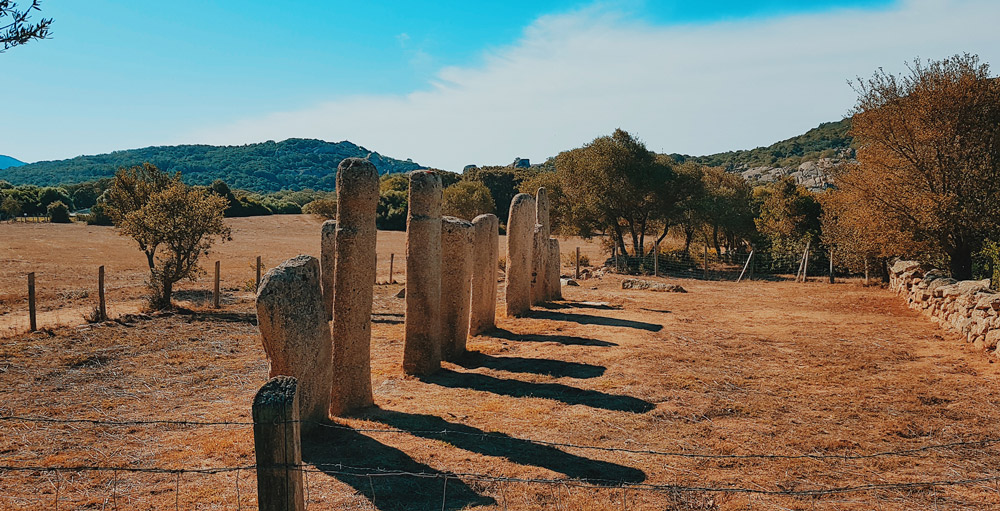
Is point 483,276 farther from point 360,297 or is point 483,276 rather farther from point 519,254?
point 360,297

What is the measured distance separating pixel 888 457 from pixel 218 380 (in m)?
9.94

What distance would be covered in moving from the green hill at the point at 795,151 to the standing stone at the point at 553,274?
2271 inches

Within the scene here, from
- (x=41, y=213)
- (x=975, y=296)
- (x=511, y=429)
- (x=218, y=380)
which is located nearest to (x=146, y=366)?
(x=218, y=380)

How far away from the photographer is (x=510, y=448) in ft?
24.7

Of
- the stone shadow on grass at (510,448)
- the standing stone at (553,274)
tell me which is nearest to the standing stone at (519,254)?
the standing stone at (553,274)

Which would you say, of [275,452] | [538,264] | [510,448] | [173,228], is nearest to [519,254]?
[538,264]

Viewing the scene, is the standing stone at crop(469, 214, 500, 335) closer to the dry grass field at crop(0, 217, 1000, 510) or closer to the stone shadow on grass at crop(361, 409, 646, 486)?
the dry grass field at crop(0, 217, 1000, 510)

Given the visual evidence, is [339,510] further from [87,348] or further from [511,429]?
[87,348]

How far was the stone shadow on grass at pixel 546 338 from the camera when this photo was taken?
44.9 ft

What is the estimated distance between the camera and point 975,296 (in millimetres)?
13281

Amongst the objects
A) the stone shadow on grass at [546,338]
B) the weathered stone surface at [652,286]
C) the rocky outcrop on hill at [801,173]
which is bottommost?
the stone shadow on grass at [546,338]

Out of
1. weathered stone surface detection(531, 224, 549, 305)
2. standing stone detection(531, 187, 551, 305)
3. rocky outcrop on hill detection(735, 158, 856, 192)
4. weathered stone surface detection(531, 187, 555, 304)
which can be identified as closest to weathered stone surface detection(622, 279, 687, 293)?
weathered stone surface detection(531, 187, 555, 304)

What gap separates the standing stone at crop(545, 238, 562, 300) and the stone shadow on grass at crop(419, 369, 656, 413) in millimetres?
8790

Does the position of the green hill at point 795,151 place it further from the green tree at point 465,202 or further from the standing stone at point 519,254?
the standing stone at point 519,254
